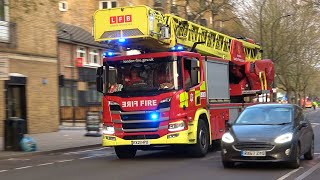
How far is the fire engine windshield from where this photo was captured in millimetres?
13969

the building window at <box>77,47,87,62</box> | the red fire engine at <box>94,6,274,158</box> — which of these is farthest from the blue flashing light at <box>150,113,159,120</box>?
the building window at <box>77,47,87,62</box>

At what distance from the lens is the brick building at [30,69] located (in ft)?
78.1

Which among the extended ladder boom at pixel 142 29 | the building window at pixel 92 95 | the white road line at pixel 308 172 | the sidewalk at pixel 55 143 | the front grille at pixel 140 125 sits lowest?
the sidewalk at pixel 55 143

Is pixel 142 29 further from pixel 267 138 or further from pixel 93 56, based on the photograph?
pixel 93 56

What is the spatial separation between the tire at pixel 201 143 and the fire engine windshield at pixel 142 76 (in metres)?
1.51

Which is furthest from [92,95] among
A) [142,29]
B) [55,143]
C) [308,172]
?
[308,172]

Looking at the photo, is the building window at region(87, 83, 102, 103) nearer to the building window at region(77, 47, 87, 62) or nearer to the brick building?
the building window at region(77, 47, 87, 62)

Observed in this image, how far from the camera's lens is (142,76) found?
46.7ft

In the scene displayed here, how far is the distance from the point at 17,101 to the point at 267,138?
1659 centimetres

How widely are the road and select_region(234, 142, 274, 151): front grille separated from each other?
0.49 meters

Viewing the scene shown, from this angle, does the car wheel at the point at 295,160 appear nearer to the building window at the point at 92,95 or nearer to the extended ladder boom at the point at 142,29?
the extended ladder boom at the point at 142,29

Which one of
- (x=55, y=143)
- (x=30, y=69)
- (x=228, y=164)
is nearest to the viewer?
(x=228, y=164)

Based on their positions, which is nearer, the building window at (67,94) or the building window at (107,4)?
the building window at (67,94)

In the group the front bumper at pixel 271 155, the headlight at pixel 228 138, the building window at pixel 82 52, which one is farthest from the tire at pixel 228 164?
→ the building window at pixel 82 52
